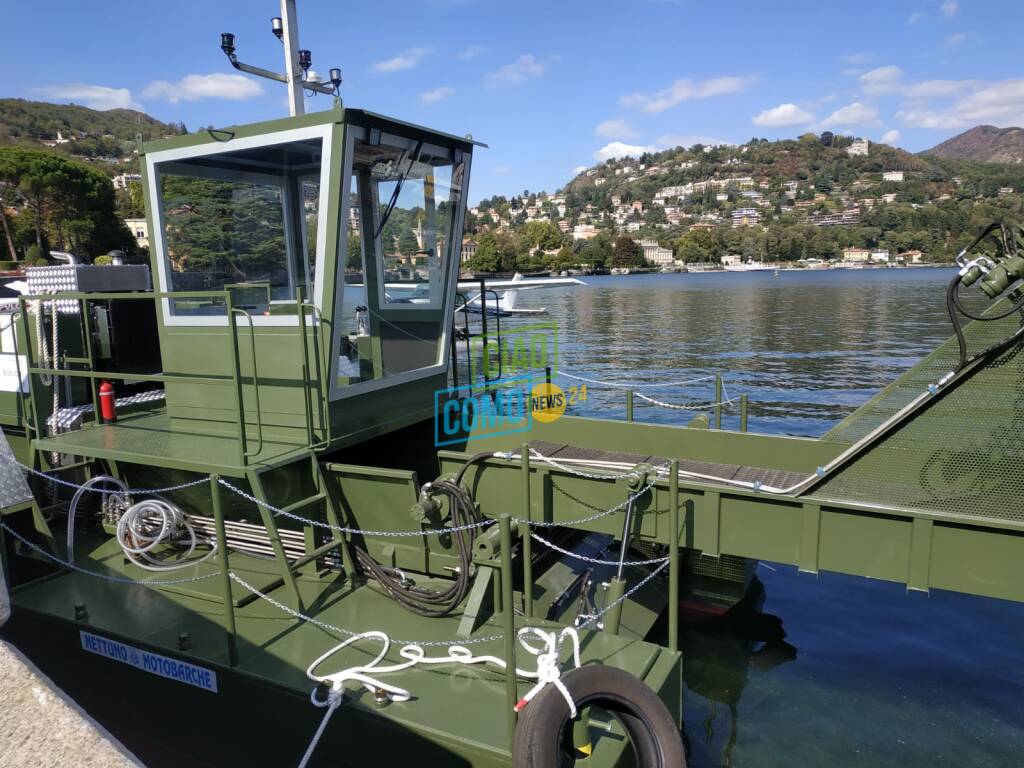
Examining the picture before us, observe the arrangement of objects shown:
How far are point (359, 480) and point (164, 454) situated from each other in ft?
5.11

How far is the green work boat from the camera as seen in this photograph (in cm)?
422

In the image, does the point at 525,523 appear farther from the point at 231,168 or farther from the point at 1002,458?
the point at 231,168

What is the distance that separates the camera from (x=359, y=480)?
18.6 ft

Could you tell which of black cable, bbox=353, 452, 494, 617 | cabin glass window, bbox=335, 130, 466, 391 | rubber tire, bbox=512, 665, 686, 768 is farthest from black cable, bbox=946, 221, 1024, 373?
cabin glass window, bbox=335, 130, 466, 391

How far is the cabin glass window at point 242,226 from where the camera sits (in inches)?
238

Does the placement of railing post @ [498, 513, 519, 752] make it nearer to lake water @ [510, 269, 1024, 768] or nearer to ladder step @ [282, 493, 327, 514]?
ladder step @ [282, 493, 327, 514]

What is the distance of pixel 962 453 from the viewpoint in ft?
14.5

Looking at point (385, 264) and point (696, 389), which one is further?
point (696, 389)

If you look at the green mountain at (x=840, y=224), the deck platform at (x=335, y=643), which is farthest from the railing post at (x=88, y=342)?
the green mountain at (x=840, y=224)

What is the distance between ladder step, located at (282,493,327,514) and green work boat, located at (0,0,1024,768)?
0.27 feet

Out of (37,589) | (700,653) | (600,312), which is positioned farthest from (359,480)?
(600,312)

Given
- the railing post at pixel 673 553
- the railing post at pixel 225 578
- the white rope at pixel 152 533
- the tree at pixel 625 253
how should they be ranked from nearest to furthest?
1. the railing post at pixel 673 553
2. the railing post at pixel 225 578
3. the white rope at pixel 152 533
4. the tree at pixel 625 253

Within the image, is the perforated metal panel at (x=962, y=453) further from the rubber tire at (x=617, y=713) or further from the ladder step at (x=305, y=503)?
the ladder step at (x=305, y=503)

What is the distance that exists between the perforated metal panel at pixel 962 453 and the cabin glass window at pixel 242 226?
458 centimetres
